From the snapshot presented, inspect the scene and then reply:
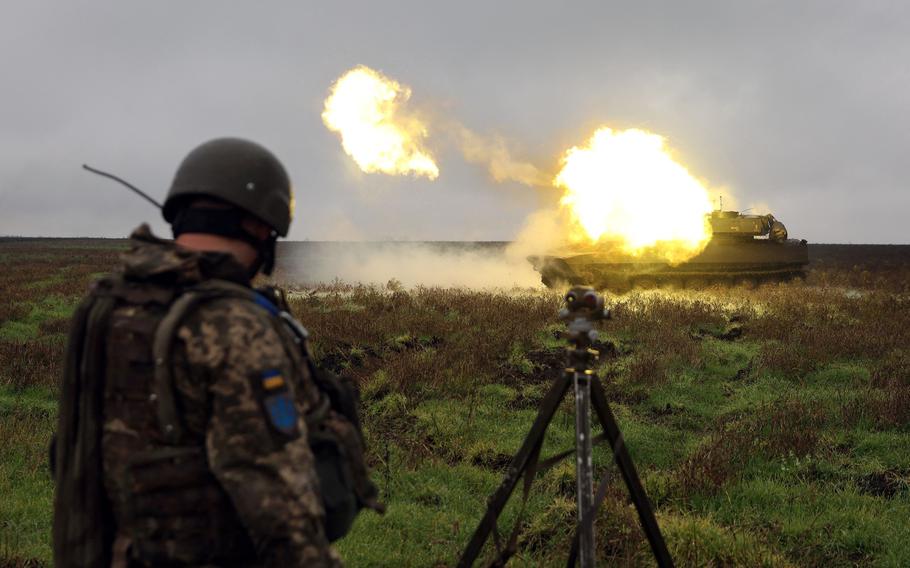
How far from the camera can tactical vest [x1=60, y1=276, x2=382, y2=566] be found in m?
2.02

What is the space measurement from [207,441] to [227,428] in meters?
0.09

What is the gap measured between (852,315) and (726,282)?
892 cm

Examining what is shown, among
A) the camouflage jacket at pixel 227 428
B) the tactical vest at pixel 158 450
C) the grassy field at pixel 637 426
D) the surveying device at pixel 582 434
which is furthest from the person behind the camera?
the grassy field at pixel 637 426

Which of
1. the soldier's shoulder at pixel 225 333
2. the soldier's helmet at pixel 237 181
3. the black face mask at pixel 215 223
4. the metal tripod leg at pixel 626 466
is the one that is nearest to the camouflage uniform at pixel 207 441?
the soldier's shoulder at pixel 225 333

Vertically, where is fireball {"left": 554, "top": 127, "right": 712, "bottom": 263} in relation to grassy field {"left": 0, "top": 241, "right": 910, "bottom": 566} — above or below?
above

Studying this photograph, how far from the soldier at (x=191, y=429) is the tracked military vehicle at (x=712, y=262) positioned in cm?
2096

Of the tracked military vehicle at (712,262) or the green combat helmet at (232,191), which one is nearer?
the green combat helmet at (232,191)

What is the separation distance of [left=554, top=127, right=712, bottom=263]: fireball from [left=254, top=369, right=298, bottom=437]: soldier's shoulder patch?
886 inches

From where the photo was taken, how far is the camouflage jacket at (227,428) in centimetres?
192

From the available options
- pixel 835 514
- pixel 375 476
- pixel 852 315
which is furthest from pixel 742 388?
pixel 852 315

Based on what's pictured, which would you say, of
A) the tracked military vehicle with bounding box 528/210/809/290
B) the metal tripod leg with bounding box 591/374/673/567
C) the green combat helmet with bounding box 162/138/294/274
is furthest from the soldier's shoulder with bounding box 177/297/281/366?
the tracked military vehicle with bounding box 528/210/809/290

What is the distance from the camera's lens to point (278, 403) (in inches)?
78.7

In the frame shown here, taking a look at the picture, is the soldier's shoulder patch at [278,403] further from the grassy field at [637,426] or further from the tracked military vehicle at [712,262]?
the tracked military vehicle at [712,262]

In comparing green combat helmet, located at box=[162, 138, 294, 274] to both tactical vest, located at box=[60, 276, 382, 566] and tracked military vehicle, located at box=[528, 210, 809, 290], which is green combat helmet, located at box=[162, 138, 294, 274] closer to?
tactical vest, located at box=[60, 276, 382, 566]
